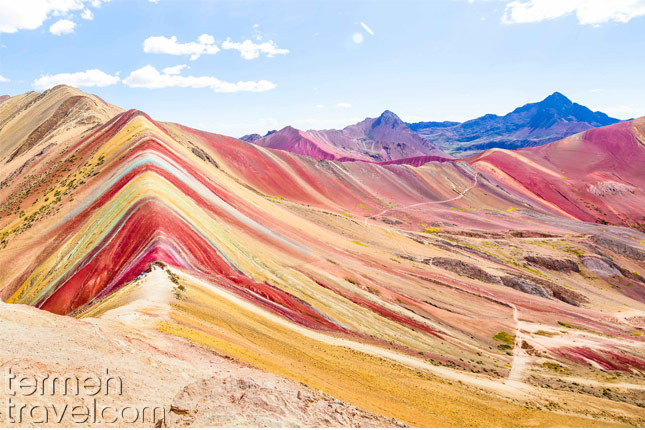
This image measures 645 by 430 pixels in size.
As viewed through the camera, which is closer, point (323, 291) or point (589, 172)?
point (323, 291)

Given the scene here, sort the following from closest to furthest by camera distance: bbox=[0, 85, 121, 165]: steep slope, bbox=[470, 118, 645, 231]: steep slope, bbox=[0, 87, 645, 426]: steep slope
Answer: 1. bbox=[0, 87, 645, 426]: steep slope
2. bbox=[0, 85, 121, 165]: steep slope
3. bbox=[470, 118, 645, 231]: steep slope

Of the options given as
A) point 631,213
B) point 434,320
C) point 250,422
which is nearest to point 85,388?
point 250,422

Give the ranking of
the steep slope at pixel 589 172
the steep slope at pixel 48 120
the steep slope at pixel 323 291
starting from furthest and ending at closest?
the steep slope at pixel 589 172 < the steep slope at pixel 48 120 < the steep slope at pixel 323 291

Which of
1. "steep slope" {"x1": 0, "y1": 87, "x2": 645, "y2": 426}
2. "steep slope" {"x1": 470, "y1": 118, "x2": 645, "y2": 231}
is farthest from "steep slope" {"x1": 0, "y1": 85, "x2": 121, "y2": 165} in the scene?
"steep slope" {"x1": 470, "y1": 118, "x2": 645, "y2": 231}

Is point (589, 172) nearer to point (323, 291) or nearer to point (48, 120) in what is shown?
point (323, 291)

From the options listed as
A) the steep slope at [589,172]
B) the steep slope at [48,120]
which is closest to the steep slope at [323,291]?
the steep slope at [48,120]

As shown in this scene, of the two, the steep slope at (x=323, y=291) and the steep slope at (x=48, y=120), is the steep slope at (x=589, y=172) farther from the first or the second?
the steep slope at (x=48, y=120)

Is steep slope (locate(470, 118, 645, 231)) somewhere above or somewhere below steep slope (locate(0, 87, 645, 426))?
above

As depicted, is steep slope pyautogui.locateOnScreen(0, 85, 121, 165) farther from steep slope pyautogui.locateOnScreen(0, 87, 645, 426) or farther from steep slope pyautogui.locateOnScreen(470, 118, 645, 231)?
steep slope pyautogui.locateOnScreen(470, 118, 645, 231)

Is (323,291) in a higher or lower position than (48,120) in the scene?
lower

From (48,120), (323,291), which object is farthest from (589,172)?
(48,120)
